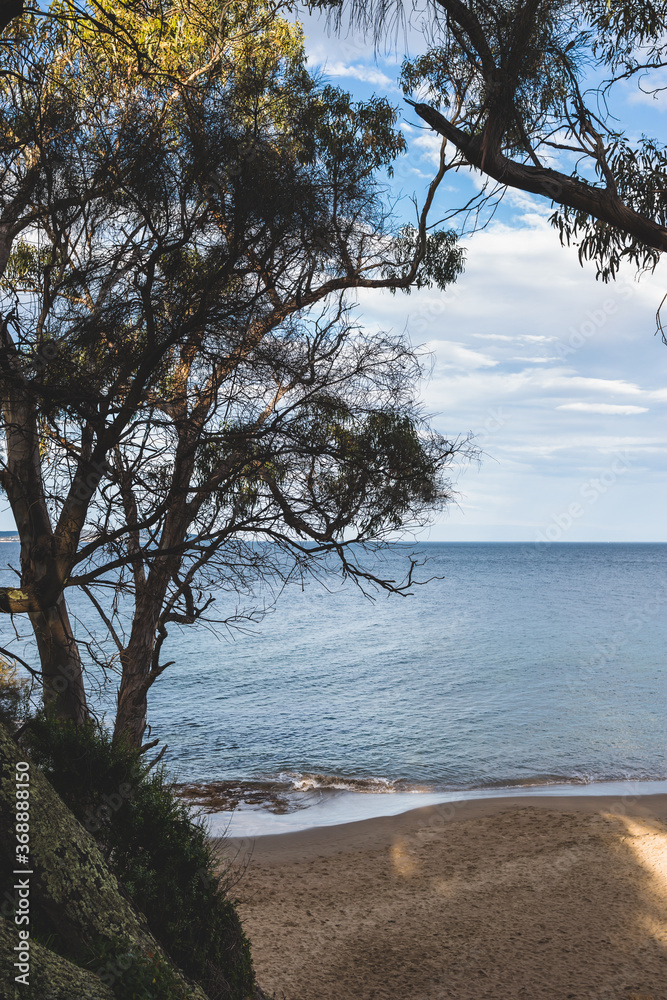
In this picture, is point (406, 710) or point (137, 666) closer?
point (137, 666)

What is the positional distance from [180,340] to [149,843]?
3113 mm

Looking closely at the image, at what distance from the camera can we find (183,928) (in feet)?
13.1

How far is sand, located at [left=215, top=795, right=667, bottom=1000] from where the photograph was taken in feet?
19.4

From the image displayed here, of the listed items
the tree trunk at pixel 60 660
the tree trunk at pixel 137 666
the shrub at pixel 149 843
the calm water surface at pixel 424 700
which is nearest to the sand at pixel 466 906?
the shrub at pixel 149 843

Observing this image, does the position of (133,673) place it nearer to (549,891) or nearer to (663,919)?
(549,891)

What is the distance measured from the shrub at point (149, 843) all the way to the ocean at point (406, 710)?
2.57 metres

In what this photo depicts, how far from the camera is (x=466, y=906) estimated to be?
7.38 metres

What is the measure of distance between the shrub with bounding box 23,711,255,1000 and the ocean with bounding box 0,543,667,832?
8.44ft

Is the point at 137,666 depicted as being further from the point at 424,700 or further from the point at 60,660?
the point at 424,700

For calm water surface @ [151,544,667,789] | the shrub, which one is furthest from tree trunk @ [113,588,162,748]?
the shrub

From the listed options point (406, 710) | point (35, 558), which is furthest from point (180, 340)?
point (406, 710)

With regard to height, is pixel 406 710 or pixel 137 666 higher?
pixel 137 666

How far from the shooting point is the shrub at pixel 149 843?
155 inches

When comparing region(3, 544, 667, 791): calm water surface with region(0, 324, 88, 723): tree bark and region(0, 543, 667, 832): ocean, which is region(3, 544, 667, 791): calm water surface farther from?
region(0, 324, 88, 723): tree bark
